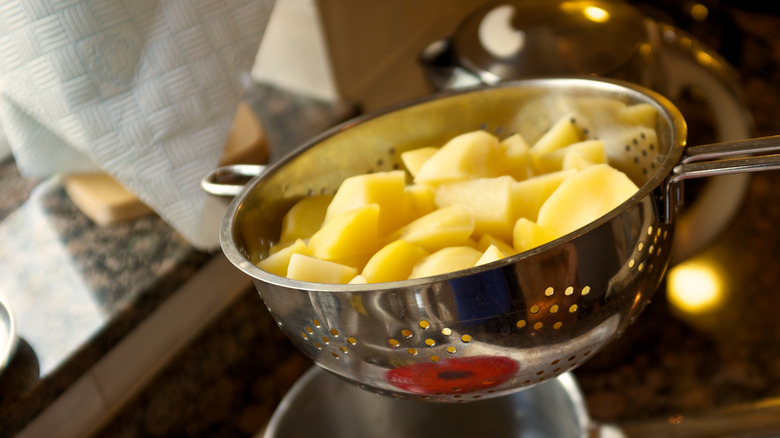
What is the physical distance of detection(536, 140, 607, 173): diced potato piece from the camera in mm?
436

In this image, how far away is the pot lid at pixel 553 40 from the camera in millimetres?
646

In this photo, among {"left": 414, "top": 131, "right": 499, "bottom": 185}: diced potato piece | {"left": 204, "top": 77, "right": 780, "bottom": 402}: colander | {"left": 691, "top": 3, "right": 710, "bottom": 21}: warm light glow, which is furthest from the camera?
{"left": 691, "top": 3, "right": 710, "bottom": 21}: warm light glow

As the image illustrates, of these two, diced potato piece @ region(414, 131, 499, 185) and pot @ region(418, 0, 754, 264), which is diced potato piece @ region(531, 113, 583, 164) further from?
pot @ region(418, 0, 754, 264)

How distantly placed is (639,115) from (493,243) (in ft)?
0.41

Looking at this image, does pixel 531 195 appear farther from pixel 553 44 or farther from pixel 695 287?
pixel 695 287

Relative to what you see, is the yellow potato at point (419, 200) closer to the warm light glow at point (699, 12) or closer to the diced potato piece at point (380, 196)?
the diced potato piece at point (380, 196)

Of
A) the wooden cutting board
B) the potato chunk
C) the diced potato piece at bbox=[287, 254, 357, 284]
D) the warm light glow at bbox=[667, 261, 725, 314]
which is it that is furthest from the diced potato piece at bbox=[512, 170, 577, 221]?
the warm light glow at bbox=[667, 261, 725, 314]

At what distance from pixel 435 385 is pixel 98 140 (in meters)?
0.36

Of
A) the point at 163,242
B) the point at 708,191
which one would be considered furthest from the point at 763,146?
the point at 163,242

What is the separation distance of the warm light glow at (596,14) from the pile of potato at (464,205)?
0.24 m

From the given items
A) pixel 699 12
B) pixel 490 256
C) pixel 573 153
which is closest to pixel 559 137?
pixel 573 153

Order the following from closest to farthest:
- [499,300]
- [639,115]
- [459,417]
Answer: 1. [499,300]
2. [639,115]
3. [459,417]

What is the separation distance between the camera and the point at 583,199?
0.38 m

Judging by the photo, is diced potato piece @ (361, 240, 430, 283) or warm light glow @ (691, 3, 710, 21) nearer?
diced potato piece @ (361, 240, 430, 283)
